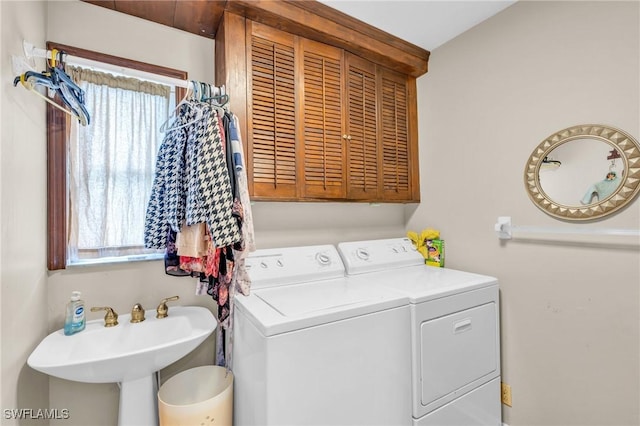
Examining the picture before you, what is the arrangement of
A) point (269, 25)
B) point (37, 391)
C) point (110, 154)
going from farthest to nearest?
point (269, 25) < point (110, 154) < point (37, 391)

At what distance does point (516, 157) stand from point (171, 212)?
1.90 meters

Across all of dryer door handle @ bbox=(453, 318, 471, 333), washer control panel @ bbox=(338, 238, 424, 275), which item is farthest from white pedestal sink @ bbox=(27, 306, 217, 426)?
dryer door handle @ bbox=(453, 318, 471, 333)

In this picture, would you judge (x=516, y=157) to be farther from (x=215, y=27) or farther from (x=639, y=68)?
(x=215, y=27)

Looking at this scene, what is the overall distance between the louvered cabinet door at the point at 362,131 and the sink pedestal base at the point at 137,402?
4.78ft

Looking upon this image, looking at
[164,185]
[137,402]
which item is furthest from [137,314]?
[164,185]

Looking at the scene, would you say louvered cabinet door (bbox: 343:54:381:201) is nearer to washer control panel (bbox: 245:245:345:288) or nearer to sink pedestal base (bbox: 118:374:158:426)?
washer control panel (bbox: 245:245:345:288)

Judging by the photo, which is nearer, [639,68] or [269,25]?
[639,68]

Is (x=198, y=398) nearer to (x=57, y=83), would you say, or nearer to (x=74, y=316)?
(x=74, y=316)

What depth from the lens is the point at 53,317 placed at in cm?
135

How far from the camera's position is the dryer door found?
138cm

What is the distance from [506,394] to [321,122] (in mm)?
2014

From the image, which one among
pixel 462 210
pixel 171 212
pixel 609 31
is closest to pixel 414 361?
pixel 462 210

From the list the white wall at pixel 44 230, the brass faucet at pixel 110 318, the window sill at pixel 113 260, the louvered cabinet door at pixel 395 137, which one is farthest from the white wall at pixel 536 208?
the brass faucet at pixel 110 318

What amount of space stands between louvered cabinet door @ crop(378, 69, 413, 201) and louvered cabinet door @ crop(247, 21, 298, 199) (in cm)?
73
